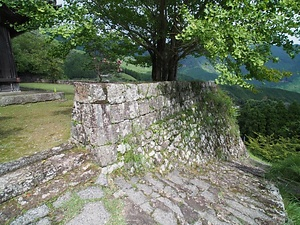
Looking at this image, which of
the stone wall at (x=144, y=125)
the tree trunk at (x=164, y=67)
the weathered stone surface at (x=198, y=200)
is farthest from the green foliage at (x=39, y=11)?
the weathered stone surface at (x=198, y=200)

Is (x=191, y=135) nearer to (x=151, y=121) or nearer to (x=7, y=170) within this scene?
(x=151, y=121)

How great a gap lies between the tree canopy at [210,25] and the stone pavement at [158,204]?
2.06m

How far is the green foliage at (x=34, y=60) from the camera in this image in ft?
66.8

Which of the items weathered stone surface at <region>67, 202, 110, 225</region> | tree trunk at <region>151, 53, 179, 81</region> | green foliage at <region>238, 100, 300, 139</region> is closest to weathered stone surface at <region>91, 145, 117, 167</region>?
weathered stone surface at <region>67, 202, 110, 225</region>

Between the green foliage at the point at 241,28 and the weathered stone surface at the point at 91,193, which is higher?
the green foliage at the point at 241,28

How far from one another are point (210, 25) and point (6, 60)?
7.97 m

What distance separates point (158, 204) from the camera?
2465 millimetres

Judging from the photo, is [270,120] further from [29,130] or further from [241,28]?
[29,130]

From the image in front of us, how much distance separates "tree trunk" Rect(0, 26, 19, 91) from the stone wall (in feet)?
21.1

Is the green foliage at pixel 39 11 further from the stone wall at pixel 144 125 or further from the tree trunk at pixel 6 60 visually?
the tree trunk at pixel 6 60

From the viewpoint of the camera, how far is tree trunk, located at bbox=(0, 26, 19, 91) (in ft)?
23.6

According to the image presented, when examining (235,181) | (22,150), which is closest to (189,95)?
(235,181)

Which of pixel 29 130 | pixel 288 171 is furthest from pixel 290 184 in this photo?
pixel 29 130

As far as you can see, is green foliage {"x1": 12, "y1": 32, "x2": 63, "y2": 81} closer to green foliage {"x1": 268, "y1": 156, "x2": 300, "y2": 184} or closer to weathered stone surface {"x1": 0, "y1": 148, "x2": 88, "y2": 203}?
weathered stone surface {"x1": 0, "y1": 148, "x2": 88, "y2": 203}
